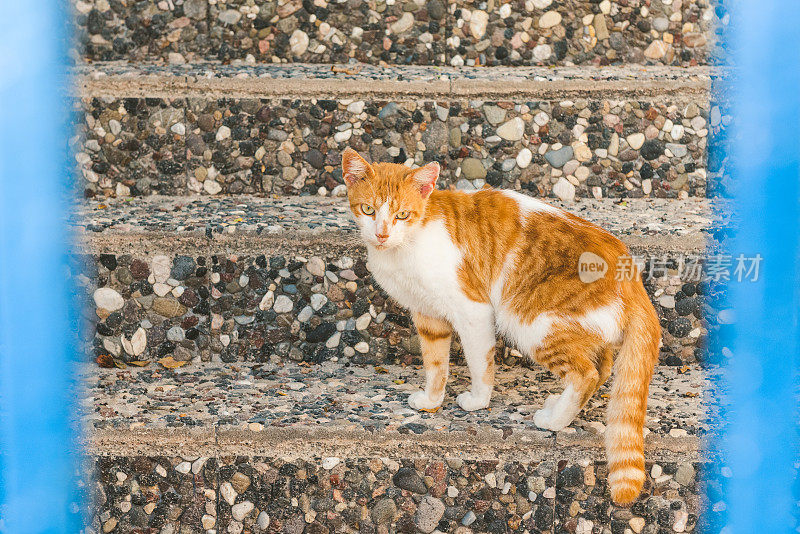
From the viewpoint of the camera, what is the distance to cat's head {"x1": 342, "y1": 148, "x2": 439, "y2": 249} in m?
1.32

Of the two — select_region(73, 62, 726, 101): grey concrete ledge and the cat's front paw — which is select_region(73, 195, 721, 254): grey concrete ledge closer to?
select_region(73, 62, 726, 101): grey concrete ledge

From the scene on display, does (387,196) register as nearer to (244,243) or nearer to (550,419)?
(244,243)

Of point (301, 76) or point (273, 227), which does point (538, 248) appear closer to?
point (273, 227)

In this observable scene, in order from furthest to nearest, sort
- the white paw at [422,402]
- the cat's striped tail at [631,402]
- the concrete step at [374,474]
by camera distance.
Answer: the white paw at [422,402]
the concrete step at [374,474]
the cat's striped tail at [631,402]

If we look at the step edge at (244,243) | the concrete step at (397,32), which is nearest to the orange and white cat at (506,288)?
the step edge at (244,243)

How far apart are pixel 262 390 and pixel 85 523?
412mm

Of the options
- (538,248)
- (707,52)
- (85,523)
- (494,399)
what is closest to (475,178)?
(538,248)

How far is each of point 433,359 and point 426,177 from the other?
1.20 ft

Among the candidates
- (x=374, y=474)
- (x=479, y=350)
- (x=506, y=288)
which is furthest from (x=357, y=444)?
(x=506, y=288)

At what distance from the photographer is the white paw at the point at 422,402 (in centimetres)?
140

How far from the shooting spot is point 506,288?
54.1 inches

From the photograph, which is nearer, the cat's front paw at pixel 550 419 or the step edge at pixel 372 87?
the cat's front paw at pixel 550 419

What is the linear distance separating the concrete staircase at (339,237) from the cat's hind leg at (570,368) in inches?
1.6

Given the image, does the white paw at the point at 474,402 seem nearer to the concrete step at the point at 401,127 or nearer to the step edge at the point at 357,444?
the step edge at the point at 357,444
